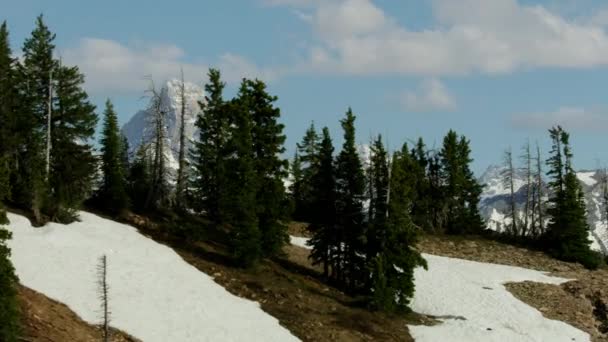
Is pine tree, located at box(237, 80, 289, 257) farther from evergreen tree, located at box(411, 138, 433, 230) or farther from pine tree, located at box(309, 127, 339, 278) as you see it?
evergreen tree, located at box(411, 138, 433, 230)

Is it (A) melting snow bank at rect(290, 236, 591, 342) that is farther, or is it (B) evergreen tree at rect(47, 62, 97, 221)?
(B) evergreen tree at rect(47, 62, 97, 221)

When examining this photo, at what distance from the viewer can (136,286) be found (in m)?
37.0

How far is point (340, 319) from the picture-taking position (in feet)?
131

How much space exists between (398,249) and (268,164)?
10.7m

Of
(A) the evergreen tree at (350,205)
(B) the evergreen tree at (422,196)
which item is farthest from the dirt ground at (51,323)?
(B) the evergreen tree at (422,196)

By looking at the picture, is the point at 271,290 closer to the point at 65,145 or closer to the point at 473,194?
the point at 65,145

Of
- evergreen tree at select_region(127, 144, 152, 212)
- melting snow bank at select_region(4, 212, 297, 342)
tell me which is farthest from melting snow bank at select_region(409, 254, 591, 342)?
evergreen tree at select_region(127, 144, 152, 212)

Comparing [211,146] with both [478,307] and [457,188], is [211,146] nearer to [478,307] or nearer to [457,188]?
[478,307]

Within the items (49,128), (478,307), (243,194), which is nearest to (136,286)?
(243,194)

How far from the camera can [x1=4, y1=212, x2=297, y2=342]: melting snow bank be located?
3300 centimetres

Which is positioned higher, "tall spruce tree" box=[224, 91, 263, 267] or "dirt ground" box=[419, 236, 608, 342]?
"tall spruce tree" box=[224, 91, 263, 267]

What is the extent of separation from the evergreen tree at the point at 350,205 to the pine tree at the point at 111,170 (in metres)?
16.5

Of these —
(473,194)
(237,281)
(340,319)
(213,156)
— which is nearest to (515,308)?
(340,319)

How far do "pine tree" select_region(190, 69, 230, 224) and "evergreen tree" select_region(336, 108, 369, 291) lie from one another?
30.1 ft
